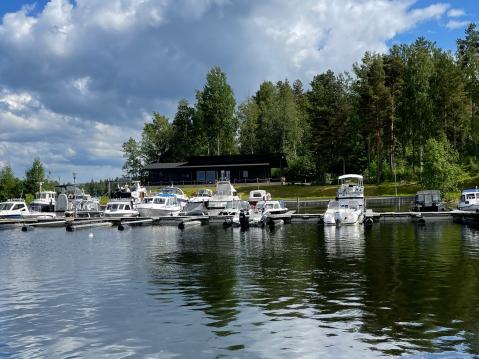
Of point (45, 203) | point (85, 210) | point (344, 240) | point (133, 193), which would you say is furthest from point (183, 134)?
point (344, 240)

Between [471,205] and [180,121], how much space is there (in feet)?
276

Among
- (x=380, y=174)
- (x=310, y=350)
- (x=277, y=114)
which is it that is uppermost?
(x=277, y=114)

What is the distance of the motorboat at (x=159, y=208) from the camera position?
61.5 m

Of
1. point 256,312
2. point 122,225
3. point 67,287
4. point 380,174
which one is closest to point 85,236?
point 122,225

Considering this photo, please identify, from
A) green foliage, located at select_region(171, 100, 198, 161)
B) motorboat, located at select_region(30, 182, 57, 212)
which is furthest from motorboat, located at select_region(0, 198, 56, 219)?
green foliage, located at select_region(171, 100, 198, 161)

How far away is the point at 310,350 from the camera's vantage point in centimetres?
1326

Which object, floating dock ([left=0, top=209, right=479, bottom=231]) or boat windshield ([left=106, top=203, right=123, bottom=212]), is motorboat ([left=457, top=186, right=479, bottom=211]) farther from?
boat windshield ([left=106, top=203, right=123, bottom=212])

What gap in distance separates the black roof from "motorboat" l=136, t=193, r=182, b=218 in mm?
35971

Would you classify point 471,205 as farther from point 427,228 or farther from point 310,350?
point 310,350

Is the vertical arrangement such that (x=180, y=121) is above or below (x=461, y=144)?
above

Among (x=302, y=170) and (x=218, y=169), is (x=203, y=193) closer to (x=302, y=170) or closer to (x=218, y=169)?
(x=218, y=169)

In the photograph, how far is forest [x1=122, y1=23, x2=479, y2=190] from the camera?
84.3 metres

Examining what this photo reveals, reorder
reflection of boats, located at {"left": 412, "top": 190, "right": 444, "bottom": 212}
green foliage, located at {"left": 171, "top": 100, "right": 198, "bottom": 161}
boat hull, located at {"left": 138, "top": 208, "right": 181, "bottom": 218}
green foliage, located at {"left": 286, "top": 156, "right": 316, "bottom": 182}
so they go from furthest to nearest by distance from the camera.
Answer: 1. green foliage, located at {"left": 171, "top": 100, "right": 198, "bottom": 161}
2. green foliage, located at {"left": 286, "top": 156, "right": 316, "bottom": 182}
3. boat hull, located at {"left": 138, "top": 208, "right": 181, "bottom": 218}
4. reflection of boats, located at {"left": 412, "top": 190, "right": 444, "bottom": 212}

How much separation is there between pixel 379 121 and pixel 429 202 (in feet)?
116
